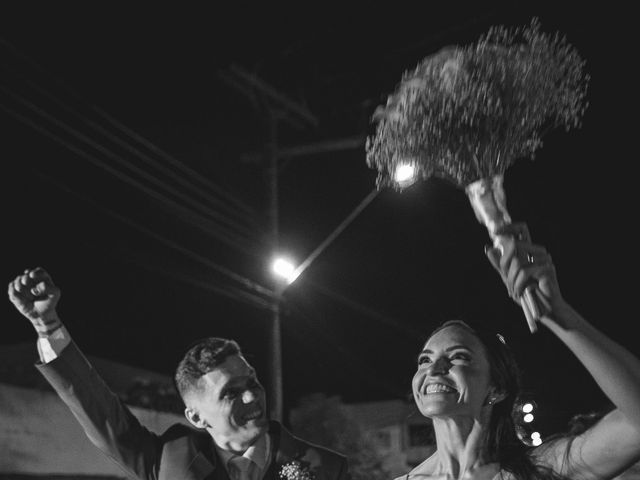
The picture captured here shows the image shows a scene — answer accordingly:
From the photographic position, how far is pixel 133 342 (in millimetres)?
10680

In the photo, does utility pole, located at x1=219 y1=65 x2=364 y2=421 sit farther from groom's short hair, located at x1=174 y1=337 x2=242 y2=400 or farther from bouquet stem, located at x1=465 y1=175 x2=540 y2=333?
bouquet stem, located at x1=465 y1=175 x2=540 y2=333

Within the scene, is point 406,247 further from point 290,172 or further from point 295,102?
point 295,102

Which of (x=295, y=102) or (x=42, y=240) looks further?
(x=295, y=102)

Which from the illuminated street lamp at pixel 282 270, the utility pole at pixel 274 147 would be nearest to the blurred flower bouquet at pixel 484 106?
the utility pole at pixel 274 147

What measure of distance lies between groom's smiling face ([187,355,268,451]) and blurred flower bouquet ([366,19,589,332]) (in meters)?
1.32

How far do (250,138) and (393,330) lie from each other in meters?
3.89

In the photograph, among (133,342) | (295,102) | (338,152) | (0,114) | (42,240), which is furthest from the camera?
(338,152)

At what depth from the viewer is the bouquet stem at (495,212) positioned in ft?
7.40

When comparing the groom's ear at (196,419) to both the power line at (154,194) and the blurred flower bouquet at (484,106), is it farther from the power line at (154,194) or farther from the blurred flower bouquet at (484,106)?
the power line at (154,194)

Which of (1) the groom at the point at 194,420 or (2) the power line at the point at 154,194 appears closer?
(1) the groom at the point at 194,420

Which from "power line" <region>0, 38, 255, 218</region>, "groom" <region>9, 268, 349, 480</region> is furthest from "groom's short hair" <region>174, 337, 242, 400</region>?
"power line" <region>0, 38, 255, 218</region>

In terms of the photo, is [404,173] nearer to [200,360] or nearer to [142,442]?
[200,360]

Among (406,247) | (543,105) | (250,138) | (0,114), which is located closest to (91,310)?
(0,114)

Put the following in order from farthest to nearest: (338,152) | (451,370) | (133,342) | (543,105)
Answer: (338,152)
(133,342)
(451,370)
(543,105)
